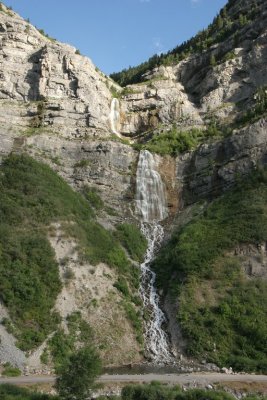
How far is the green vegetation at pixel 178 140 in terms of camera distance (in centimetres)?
5606

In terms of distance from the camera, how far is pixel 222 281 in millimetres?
Result: 37344

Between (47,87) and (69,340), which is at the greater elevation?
(47,87)

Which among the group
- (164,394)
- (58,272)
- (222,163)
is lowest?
(164,394)

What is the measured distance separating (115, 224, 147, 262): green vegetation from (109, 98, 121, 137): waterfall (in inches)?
733

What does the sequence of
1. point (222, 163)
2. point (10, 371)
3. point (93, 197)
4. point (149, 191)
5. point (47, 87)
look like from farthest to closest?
1. point (47, 87)
2. point (149, 191)
3. point (222, 163)
4. point (93, 197)
5. point (10, 371)

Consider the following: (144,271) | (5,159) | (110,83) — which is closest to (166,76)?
(110,83)

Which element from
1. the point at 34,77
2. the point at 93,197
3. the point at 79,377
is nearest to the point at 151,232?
the point at 93,197

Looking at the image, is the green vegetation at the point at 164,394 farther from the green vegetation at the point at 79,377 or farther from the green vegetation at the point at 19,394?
the green vegetation at the point at 19,394

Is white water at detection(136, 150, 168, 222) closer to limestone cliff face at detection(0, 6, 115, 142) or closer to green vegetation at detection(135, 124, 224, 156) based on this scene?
green vegetation at detection(135, 124, 224, 156)

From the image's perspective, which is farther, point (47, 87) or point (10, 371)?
point (47, 87)

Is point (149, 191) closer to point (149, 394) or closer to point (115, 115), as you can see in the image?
point (115, 115)

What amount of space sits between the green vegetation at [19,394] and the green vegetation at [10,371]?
4.76 meters

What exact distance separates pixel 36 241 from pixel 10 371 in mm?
11842

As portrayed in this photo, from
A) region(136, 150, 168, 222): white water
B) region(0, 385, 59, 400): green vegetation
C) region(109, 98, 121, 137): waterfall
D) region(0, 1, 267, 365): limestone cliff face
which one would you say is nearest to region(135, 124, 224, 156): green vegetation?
region(0, 1, 267, 365): limestone cliff face
